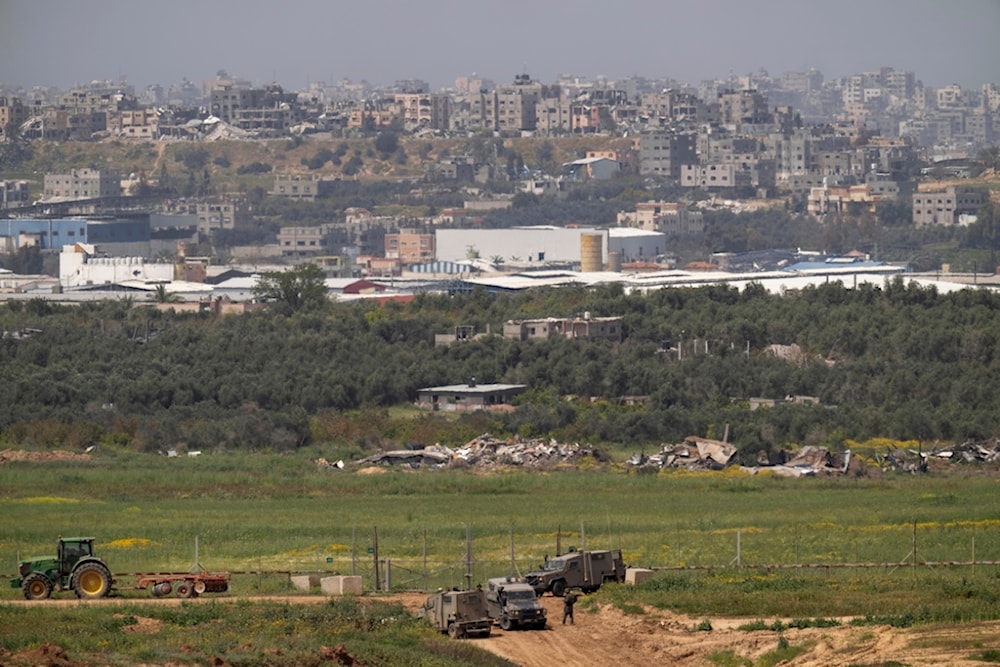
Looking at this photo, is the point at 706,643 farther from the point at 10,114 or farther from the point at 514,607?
the point at 10,114

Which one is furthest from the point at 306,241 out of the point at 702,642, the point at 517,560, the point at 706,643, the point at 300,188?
the point at 706,643

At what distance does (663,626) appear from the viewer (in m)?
27.6

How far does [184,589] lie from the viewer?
29906mm

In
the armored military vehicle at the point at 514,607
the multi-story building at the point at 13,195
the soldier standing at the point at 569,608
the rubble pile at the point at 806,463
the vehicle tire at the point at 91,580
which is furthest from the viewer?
the multi-story building at the point at 13,195

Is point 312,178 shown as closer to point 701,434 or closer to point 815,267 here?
point 815,267

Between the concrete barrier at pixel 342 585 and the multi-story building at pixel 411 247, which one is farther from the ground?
the concrete barrier at pixel 342 585

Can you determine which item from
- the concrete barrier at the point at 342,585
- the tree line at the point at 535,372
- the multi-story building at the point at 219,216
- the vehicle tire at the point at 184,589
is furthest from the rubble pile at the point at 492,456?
the multi-story building at the point at 219,216

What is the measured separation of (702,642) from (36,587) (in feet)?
29.2

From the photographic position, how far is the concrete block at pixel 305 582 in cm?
3062

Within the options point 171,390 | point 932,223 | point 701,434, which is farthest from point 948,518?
point 932,223

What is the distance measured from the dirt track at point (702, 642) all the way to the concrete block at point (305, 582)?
2408 mm

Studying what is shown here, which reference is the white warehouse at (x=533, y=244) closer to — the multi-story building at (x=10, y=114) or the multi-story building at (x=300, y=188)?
the multi-story building at (x=300, y=188)

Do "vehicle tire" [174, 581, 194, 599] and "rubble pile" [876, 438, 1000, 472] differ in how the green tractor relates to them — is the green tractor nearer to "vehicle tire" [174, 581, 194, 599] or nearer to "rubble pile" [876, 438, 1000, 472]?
"vehicle tire" [174, 581, 194, 599]

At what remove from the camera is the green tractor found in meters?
29.7
